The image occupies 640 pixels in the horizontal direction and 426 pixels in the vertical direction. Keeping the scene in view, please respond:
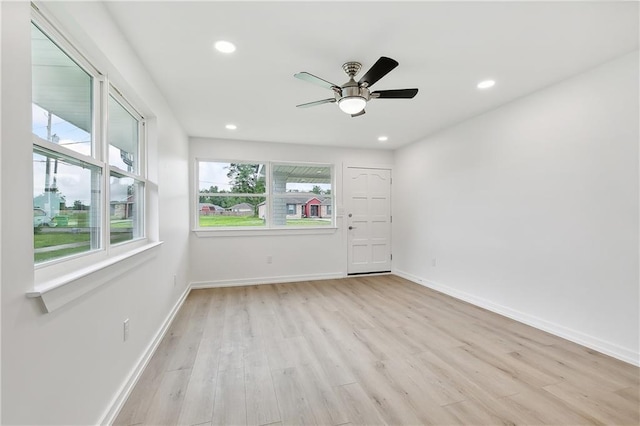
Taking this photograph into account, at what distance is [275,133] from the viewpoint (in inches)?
169

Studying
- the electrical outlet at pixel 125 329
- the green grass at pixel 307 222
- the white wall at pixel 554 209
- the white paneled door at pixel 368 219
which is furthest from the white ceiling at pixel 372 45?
the green grass at pixel 307 222

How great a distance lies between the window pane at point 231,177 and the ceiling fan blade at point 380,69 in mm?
2979

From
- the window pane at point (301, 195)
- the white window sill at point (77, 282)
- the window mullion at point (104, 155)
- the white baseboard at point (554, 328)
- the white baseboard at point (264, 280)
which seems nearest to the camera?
the white window sill at point (77, 282)

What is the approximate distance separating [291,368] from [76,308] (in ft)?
4.80

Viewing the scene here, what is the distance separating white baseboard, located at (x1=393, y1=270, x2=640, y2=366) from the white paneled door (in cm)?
143

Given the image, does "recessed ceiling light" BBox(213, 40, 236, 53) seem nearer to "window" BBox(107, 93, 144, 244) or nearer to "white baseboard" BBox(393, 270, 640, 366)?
"window" BBox(107, 93, 144, 244)

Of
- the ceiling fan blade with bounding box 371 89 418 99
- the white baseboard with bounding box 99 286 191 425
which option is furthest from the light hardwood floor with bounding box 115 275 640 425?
the ceiling fan blade with bounding box 371 89 418 99

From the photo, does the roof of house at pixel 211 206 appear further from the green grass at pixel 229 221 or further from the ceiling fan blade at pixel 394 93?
the ceiling fan blade at pixel 394 93

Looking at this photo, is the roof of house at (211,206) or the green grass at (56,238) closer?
the green grass at (56,238)

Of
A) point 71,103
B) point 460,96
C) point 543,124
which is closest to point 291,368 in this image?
point 71,103

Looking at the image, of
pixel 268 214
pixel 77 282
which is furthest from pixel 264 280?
pixel 77 282

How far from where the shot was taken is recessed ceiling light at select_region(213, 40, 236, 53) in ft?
6.62

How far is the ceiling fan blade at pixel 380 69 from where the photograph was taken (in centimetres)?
185

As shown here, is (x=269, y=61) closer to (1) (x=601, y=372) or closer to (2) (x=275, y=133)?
(2) (x=275, y=133)
